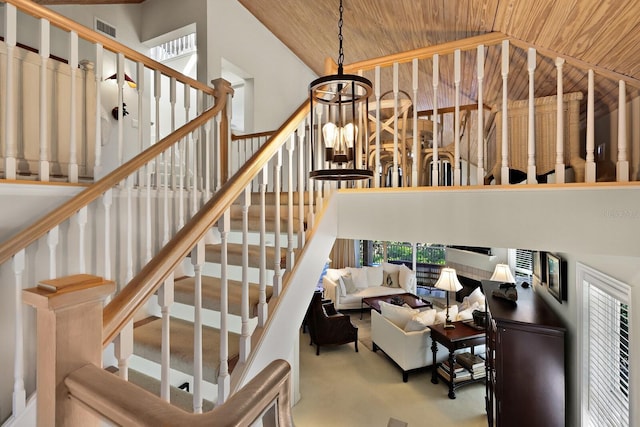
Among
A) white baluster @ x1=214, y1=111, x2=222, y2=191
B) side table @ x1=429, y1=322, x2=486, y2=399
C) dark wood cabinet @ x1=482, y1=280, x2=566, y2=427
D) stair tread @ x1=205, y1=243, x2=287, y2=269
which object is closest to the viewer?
stair tread @ x1=205, y1=243, x2=287, y2=269

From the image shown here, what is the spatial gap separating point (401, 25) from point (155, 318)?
3419mm

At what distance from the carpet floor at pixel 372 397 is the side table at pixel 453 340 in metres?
0.13

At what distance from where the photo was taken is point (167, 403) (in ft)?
1.61

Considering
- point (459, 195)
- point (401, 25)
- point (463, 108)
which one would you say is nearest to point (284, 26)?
point (401, 25)

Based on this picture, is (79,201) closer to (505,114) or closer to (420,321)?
(505,114)

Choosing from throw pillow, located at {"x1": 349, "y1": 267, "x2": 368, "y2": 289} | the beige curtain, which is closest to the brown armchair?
throw pillow, located at {"x1": 349, "y1": 267, "x2": 368, "y2": 289}

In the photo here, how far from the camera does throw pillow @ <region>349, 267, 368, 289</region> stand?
785 centimetres

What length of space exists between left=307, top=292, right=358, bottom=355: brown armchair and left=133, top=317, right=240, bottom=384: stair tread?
3.70 metres

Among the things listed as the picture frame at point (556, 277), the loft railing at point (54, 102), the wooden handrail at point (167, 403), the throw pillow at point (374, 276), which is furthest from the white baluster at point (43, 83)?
the throw pillow at point (374, 276)

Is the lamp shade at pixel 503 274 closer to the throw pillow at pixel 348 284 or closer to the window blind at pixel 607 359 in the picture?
the window blind at pixel 607 359

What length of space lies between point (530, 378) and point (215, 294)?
2945 millimetres

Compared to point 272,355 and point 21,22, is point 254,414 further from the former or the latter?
point 21,22

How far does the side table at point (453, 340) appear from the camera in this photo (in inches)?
167

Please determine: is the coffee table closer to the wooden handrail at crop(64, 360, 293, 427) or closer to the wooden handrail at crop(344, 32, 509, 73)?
the wooden handrail at crop(344, 32, 509, 73)
